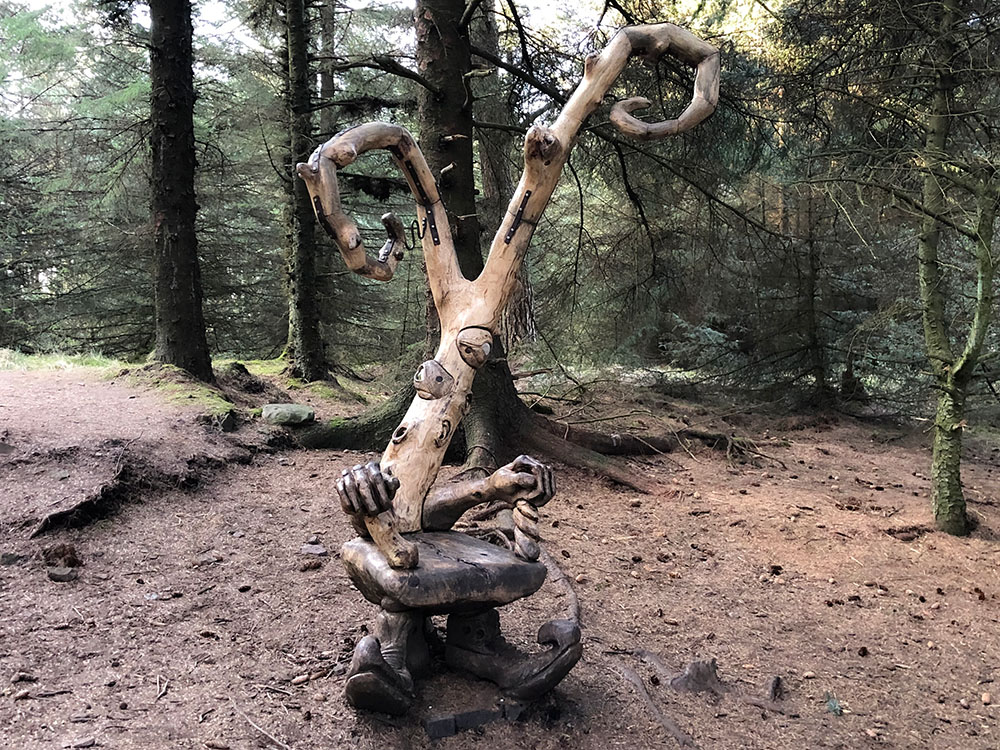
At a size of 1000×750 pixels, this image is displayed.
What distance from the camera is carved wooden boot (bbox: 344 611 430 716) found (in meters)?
2.40

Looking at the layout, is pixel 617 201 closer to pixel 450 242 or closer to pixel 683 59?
pixel 683 59

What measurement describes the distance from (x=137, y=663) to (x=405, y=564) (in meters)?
1.37

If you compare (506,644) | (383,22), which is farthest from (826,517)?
(383,22)

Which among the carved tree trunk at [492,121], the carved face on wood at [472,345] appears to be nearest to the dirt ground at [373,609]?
the carved face on wood at [472,345]

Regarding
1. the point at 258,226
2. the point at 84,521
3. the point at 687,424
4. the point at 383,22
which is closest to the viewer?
the point at 84,521

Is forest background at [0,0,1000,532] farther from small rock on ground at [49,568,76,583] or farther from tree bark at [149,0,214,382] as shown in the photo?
small rock on ground at [49,568,76,583]

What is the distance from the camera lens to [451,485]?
9.71 ft

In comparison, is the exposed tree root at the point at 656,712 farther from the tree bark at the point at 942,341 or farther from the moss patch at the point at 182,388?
the moss patch at the point at 182,388

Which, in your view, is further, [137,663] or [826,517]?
[826,517]

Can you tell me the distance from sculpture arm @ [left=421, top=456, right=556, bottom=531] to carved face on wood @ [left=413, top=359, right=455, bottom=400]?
1.31 ft

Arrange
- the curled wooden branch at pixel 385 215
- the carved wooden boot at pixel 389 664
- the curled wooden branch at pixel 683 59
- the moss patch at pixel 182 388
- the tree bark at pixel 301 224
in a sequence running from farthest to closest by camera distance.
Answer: the tree bark at pixel 301 224 → the moss patch at pixel 182 388 → the curled wooden branch at pixel 683 59 → the curled wooden branch at pixel 385 215 → the carved wooden boot at pixel 389 664

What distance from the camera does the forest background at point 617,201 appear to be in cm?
598

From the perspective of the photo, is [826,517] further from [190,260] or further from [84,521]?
[190,260]

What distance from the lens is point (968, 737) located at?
10.1 ft
